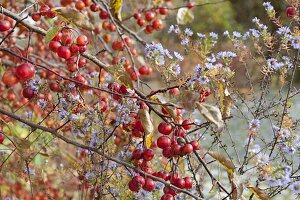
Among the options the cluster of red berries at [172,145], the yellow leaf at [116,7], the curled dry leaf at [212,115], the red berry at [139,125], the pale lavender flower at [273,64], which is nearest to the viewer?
the curled dry leaf at [212,115]

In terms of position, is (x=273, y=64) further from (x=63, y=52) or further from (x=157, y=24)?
(x=157, y=24)

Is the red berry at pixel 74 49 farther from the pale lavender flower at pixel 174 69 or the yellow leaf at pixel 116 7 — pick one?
the yellow leaf at pixel 116 7

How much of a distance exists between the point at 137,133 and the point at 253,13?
674 centimetres

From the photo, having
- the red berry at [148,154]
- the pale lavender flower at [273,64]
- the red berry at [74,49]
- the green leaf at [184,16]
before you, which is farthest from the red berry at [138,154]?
the green leaf at [184,16]

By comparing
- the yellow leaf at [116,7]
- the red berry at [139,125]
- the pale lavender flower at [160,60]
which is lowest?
the red berry at [139,125]

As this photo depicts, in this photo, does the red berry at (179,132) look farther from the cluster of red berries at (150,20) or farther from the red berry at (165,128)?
the cluster of red berries at (150,20)

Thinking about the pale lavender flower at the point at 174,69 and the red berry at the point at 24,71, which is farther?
the pale lavender flower at the point at 174,69

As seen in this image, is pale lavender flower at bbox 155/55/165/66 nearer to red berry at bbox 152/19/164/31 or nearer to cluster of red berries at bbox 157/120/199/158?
cluster of red berries at bbox 157/120/199/158

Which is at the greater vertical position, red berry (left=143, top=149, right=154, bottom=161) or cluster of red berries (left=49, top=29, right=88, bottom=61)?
cluster of red berries (left=49, top=29, right=88, bottom=61)

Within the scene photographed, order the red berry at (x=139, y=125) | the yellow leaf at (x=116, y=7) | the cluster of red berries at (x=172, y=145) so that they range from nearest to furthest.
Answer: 1. the cluster of red berries at (x=172, y=145)
2. the red berry at (x=139, y=125)
3. the yellow leaf at (x=116, y=7)

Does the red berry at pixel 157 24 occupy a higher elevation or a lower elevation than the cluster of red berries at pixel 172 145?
higher

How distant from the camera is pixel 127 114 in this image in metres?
1.11

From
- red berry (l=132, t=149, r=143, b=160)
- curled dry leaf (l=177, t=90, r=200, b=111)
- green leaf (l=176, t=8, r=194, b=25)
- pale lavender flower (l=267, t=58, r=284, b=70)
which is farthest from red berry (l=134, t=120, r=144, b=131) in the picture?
green leaf (l=176, t=8, r=194, b=25)

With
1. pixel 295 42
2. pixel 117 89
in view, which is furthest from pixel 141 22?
pixel 117 89
